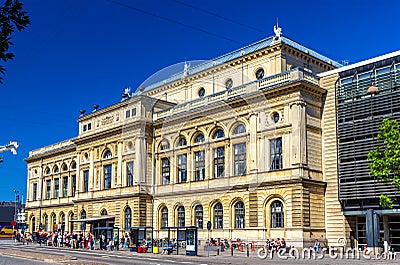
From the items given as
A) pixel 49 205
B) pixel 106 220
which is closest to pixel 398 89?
pixel 106 220

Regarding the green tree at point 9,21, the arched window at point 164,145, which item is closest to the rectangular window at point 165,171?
the arched window at point 164,145

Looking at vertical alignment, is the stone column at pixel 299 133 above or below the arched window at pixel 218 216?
above

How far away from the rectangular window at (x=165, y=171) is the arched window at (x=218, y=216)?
951 cm

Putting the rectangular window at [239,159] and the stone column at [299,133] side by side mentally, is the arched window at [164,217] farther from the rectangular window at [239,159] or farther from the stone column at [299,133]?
the stone column at [299,133]

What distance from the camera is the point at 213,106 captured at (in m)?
61.6

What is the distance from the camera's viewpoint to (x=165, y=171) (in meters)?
68.3

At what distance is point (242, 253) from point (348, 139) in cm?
1449

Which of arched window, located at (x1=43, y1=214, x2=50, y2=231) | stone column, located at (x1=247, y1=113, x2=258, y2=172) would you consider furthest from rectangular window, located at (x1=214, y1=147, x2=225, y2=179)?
arched window, located at (x1=43, y1=214, x2=50, y2=231)

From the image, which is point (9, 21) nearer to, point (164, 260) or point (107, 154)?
point (164, 260)

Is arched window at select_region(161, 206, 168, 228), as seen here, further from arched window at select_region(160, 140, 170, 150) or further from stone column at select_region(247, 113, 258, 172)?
stone column at select_region(247, 113, 258, 172)

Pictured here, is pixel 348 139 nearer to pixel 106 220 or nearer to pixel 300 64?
pixel 300 64

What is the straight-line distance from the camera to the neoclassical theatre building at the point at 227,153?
2076 inches

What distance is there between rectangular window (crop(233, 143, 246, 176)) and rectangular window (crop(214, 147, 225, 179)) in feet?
6.14

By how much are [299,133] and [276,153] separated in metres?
3.87
